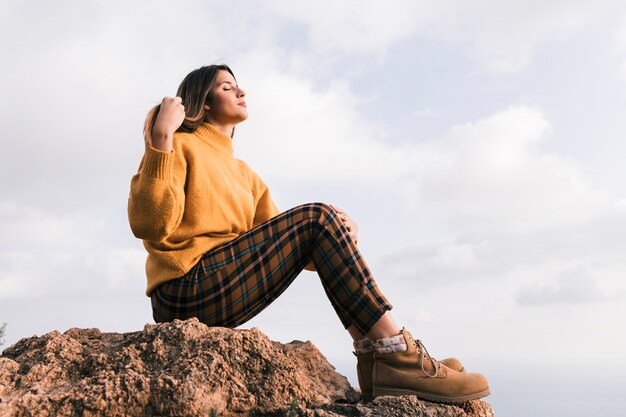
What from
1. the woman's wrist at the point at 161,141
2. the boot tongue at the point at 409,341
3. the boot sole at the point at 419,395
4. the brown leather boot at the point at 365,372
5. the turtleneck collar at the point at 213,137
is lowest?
the boot sole at the point at 419,395

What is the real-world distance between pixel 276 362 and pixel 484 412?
1.40 m

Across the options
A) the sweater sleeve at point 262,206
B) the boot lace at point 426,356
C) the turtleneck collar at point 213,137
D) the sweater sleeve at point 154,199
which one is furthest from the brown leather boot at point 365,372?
the turtleneck collar at point 213,137

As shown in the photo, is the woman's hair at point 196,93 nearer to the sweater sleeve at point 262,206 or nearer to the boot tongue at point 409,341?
the sweater sleeve at point 262,206

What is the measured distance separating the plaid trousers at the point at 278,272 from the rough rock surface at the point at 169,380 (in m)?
0.46

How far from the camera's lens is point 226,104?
4.64 metres

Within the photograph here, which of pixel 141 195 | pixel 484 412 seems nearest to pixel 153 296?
pixel 141 195

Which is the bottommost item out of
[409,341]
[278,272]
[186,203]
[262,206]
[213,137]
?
[409,341]

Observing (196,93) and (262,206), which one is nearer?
(196,93)

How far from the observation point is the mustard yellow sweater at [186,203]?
3746 mm

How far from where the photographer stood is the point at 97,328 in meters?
4.14

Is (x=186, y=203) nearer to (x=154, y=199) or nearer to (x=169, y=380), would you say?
(x=154, y=199)

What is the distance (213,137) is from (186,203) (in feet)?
2.39

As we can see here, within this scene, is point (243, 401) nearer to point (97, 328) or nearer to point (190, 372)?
point (190, 372)

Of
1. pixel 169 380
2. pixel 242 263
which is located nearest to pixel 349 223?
pixel 242 263
